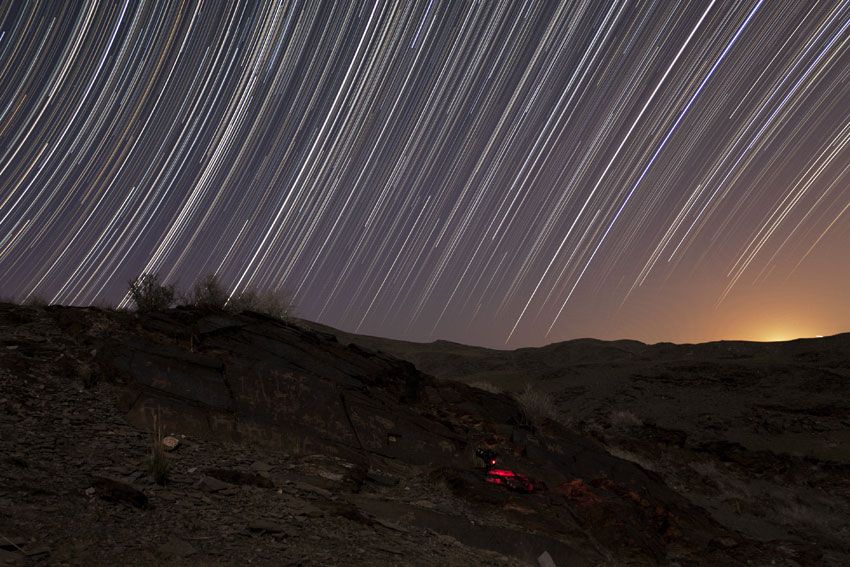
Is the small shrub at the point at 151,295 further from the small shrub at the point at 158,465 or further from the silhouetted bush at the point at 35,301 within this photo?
the small shrub at the point at 158,465

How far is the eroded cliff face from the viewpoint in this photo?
17.6 feet

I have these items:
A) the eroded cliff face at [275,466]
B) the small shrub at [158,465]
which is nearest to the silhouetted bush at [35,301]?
the eroded cliff face at [275,466]

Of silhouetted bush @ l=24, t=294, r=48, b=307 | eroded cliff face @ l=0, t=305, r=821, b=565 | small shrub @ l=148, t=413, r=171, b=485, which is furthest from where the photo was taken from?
silhouetted bush @ l=24, t=294, r=48, b=307

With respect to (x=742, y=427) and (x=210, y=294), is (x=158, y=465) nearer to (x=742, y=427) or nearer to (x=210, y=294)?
(x=210, y=294)

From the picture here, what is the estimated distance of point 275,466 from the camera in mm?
7840

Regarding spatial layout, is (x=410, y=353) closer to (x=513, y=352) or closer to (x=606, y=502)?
(x=513, y=352)

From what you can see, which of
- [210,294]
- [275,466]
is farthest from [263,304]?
[275,466]

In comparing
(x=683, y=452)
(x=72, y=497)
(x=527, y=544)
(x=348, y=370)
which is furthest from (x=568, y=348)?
(x=72, y=497)

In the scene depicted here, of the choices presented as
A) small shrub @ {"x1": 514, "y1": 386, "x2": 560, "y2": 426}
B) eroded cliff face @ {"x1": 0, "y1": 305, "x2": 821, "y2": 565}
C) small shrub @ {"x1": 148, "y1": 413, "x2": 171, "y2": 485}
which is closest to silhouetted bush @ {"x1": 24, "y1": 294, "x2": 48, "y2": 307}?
eroded cliff face @ {"x1": 0, "y1": 305, "x2": 821, "y2": 565}

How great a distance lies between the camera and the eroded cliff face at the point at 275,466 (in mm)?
5359

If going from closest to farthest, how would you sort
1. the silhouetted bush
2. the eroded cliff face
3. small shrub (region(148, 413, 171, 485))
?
the eroded cliff face → small shrub (region(148, 413, 171, 485)) → the silhouetted bush

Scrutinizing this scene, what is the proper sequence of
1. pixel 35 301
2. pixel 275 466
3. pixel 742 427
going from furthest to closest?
pixel 742 427, pixel 35 301, pixel 275 466

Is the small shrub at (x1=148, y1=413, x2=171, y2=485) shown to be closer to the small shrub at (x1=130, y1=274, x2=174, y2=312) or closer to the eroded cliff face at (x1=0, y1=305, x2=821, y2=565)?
the eroded cliff face at (x1=0, y1=305, x2=821, y2=565)

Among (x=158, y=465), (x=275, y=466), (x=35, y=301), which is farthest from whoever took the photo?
(x=35, y=301)
